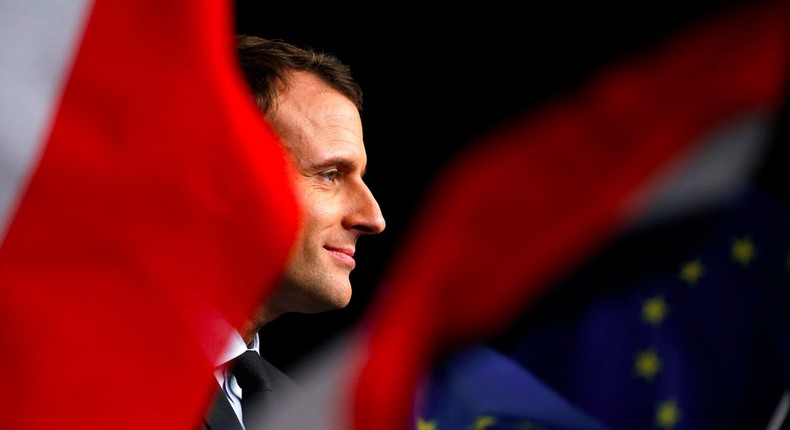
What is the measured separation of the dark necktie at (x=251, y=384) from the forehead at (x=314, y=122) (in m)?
0.34

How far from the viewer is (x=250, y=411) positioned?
1.45 meters

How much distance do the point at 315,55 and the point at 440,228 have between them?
Answer: 965mm

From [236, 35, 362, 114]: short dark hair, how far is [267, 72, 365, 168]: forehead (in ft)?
0.06

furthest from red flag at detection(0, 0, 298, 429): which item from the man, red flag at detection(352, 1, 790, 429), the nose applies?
the nose

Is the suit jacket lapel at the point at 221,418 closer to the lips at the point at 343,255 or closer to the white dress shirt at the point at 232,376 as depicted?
the white dress shirt at the point at 232,376

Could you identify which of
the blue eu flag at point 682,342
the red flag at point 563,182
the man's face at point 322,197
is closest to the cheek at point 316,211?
the man's face at point 322,197

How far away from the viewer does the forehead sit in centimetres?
158

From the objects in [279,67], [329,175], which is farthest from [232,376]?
[279,67]

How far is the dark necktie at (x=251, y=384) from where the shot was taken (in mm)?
1452

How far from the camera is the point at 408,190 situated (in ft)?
6.53

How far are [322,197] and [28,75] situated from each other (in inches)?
30.2

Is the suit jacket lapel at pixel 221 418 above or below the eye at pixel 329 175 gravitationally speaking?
below

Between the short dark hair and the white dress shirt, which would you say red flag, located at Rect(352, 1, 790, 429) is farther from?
the short dark hair

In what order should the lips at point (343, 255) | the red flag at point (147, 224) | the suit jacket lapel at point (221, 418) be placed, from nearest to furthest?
the red flag at point (147, 224)
the suit jacket lapel at point (221, 418)
the lips at point (343, 255)
